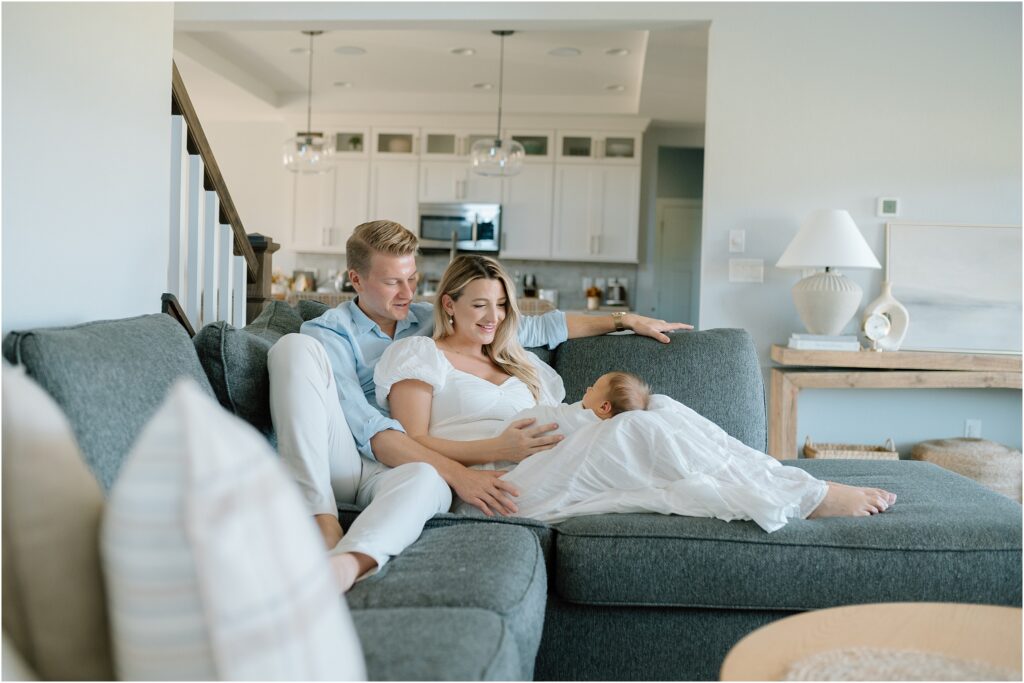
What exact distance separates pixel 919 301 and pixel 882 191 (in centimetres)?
59

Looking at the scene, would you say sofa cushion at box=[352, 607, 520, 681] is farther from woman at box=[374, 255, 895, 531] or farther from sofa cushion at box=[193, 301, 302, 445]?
sofa cushion at box=[193, 301, 302, 445]

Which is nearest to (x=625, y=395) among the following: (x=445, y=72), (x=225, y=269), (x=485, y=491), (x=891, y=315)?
(x=485, y=491)

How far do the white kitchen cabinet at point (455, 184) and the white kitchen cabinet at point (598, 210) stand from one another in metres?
0.61

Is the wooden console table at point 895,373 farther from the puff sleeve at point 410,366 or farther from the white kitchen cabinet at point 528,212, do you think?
the white kitchen cabinet at point 528,212

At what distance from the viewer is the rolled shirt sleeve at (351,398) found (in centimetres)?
223

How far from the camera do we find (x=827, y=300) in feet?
14.0

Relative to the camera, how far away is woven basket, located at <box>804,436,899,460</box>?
13.0ft

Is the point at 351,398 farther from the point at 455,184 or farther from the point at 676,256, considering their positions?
the point at 676,256

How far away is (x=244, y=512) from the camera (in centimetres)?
85

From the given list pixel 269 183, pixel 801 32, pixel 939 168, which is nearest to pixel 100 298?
pixel 801 32

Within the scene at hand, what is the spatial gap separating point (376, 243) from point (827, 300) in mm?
2579

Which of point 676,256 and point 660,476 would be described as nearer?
point 660,476

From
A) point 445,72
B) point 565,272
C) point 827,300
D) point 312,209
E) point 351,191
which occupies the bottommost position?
point 827,300

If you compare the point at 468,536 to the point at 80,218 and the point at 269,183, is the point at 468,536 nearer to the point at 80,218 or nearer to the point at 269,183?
the point at 80,218
